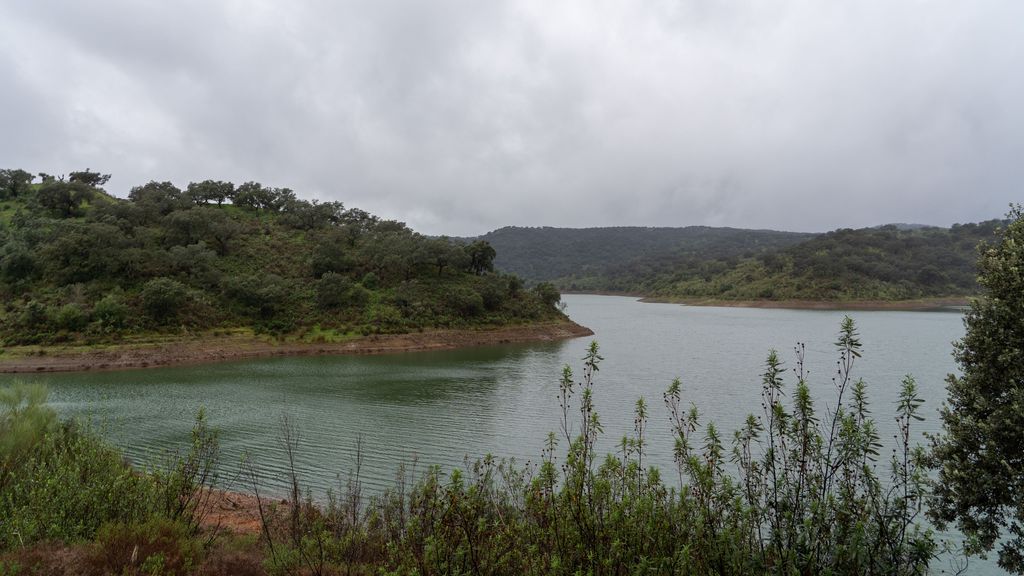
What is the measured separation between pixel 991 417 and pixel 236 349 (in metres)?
51.8

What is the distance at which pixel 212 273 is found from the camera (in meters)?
57.0

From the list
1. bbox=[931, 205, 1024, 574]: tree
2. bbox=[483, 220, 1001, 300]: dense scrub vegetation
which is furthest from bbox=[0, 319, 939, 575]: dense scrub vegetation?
bbox=[483, 220, 1001, 300]: dense scrub vegetation

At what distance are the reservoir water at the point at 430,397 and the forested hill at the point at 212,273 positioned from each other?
823cm

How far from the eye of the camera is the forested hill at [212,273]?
48.0m

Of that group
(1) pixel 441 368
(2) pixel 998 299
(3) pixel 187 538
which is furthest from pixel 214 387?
(2) pixel 998 299

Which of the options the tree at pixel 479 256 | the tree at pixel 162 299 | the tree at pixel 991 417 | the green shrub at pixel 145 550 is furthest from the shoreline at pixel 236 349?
the tree at pixel 991 417

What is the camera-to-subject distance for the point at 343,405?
93.5 feet

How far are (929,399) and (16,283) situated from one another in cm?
7396

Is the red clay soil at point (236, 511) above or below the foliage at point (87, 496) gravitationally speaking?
below

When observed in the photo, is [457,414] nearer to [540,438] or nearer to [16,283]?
[540,438]

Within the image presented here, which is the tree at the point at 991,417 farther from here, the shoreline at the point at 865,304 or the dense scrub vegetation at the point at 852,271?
the dense scrub vegetation at the point at 852,271

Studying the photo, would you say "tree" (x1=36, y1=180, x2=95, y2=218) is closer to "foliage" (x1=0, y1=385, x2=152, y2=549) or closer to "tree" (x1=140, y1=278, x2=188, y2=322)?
"tree" (x1=140, y1=278, x2=188, y2=322)

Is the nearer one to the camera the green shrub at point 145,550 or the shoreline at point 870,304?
the green shrub at point 145,550

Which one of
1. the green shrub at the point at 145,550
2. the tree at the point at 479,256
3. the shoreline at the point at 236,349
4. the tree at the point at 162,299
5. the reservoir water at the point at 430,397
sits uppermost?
the tree at the point at 479,256
